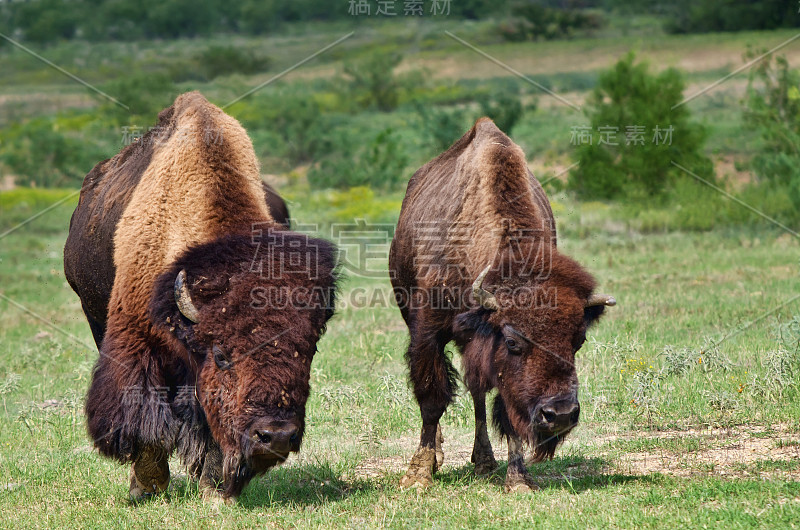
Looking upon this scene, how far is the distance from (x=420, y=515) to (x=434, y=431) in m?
1.34

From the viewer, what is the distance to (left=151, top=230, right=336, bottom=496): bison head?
5.64m

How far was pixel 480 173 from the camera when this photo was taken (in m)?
7.44

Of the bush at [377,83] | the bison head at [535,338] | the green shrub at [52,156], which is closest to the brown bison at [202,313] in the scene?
the bison head at [535,338]

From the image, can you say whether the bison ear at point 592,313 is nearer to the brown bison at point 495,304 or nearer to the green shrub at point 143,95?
the brown bison at point 495,304

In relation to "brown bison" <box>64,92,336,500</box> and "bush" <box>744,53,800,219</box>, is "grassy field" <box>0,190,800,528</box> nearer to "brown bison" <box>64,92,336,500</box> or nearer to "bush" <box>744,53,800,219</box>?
"brown bison" <box>64,92,336,500</box>

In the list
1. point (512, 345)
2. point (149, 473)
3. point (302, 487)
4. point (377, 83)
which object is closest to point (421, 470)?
point (302, 487)

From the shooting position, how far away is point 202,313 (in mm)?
5918

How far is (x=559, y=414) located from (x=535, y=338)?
54 centimetres

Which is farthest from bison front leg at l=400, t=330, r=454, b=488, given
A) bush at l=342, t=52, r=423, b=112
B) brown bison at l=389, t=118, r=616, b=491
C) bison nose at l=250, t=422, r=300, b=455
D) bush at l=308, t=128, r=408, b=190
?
bush at l=342, t=52, r=423, b=112

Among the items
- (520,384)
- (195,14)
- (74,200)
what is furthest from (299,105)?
(520,384)

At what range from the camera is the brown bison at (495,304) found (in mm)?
6285

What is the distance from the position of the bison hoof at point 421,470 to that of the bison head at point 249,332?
1.50 metres

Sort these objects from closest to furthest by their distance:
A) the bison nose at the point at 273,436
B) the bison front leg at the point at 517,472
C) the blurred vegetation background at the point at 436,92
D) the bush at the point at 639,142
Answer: the bison nose at the point at 273,436 < the bison front leg at the point at 517,472 < the blurred vegetation background at the point at 436,92 < the bush at the point at 639,142

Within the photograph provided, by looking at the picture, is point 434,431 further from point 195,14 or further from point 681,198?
point 195,14
